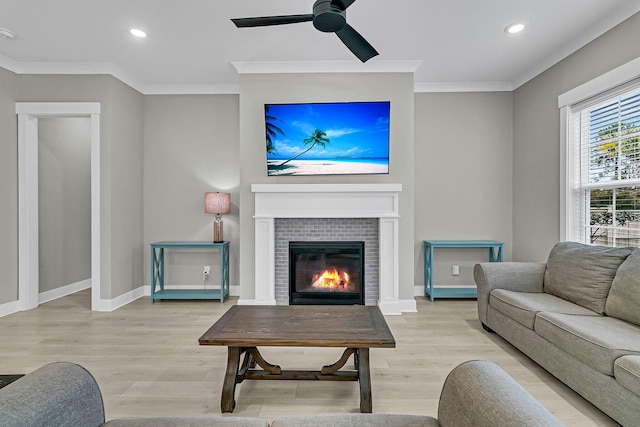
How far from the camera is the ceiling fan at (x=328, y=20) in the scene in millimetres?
1938

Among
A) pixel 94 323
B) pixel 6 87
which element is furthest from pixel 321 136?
pixel 6 87

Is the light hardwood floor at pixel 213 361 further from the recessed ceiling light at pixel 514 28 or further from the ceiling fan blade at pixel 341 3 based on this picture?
the recessed ceiling light at pixel 514 28

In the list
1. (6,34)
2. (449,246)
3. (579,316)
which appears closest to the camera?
(579,316)

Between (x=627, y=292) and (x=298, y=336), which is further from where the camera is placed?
(x=627, y=292)

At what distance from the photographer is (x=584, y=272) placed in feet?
8.68

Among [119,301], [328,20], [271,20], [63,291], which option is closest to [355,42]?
[328,20]

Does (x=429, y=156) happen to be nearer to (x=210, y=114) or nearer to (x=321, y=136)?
(x=321, y=136)

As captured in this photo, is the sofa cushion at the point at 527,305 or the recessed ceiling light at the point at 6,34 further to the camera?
the recessed ceiling light at the point at 6,34

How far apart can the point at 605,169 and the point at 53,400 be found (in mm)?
4068

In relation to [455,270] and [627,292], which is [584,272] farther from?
[455,270]

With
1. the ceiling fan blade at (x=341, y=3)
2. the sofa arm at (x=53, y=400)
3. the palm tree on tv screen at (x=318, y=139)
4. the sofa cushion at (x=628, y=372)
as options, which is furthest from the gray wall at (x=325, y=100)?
the sofa arm at (x=53, y=400)

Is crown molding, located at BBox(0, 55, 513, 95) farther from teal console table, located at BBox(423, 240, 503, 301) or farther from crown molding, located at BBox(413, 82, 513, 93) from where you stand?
teal console table, located at BBox(423, 240, 503, 301)

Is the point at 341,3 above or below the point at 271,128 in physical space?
above

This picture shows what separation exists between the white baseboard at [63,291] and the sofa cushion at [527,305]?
16.7 feet
